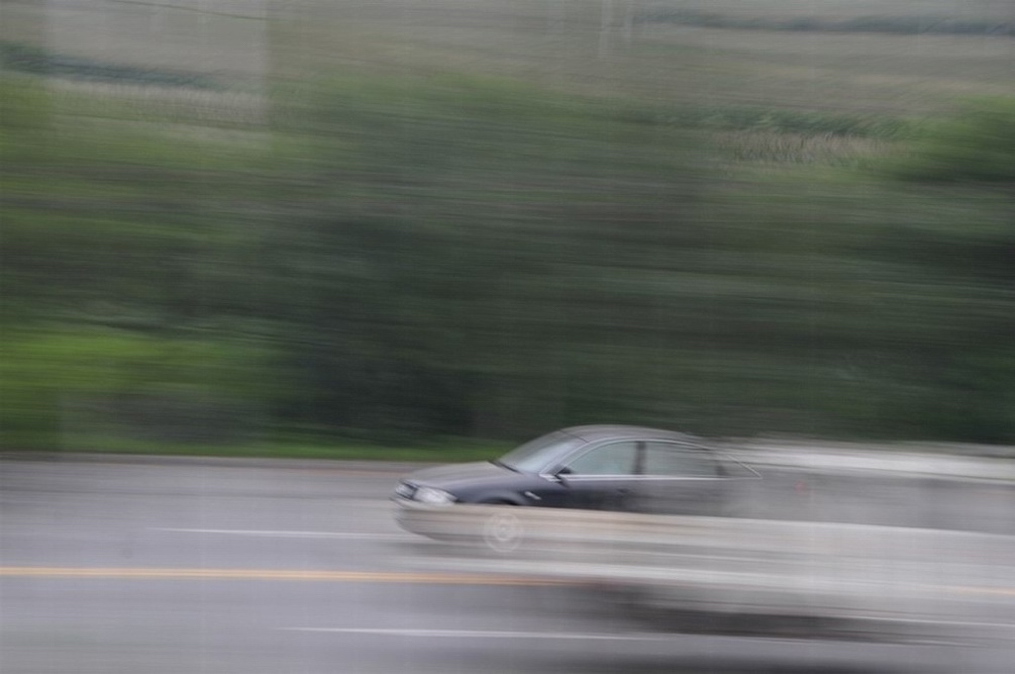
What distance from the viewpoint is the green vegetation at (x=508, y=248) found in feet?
9.66

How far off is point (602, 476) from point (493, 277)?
101 cm

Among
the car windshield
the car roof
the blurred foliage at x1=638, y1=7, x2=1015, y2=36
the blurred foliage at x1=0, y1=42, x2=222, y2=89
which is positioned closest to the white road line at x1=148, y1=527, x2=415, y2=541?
the car windshield

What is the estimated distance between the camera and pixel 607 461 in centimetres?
344

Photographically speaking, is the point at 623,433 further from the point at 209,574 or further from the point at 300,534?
the point at 209,574

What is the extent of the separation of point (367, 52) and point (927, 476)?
2309 mm

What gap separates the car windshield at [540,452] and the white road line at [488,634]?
0.68m

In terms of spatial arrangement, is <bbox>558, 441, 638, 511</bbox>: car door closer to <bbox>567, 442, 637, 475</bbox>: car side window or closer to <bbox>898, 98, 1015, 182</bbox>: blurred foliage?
<bbox>567, 442, 637, 475</bbox>: car side window

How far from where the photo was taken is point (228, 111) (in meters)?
3.18

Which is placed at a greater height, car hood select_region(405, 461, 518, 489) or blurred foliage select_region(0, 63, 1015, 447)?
blurred foliage select_region(0, 63, 1015, 447)

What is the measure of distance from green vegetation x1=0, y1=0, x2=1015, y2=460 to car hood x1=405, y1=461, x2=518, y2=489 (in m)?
0.18

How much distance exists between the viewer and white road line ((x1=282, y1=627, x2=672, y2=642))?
387 cm

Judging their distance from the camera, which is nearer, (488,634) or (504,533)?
(504,533)

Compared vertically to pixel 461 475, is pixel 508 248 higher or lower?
higher

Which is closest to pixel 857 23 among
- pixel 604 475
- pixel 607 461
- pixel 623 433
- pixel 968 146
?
pixel 968 146
